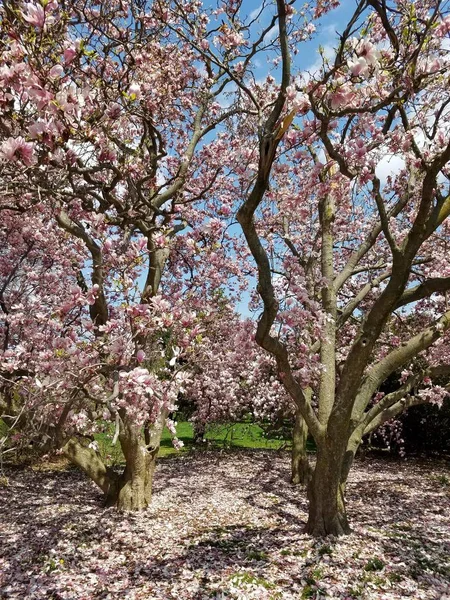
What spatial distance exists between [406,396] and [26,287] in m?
8.28

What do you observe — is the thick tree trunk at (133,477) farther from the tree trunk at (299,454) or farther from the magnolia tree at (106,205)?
the tree trunk at (299,454)

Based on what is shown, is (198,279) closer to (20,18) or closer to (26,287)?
(26,287)

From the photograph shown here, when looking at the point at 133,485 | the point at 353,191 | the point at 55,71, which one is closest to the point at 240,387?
the point at 133,485

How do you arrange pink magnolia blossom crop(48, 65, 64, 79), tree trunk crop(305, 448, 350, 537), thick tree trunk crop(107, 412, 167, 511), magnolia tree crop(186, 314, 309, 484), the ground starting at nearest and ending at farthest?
pink magnolia blossom crop(48, 65, 64, 79) < the ground < tree trunk crop(305, 448, 350, 537) < thick tree trunk crop(107, 412, 167, 511) < magnolia tree crop(186, 314, 309, 484)

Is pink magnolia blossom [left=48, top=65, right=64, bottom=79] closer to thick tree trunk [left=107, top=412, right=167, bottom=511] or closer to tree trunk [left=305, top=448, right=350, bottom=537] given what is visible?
tree trunk [left=305, top=448, right=350, bottom=537]

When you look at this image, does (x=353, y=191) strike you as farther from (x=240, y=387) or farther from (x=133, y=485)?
(x=240, y=387)

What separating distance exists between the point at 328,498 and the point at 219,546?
1654 millimetres

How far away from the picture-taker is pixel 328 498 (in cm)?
658

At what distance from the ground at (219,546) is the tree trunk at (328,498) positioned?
0.22 metres

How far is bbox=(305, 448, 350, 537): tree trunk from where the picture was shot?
650cm

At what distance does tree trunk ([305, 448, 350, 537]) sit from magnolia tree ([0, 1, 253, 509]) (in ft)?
7.50

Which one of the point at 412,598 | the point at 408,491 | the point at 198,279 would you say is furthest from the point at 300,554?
the point at 198,279

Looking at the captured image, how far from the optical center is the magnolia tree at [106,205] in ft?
12.0

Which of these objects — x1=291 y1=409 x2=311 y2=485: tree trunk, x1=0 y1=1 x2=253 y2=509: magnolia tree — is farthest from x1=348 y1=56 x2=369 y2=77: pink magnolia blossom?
x1=291 y1=409 x2=311 y2=485: tree trunk
